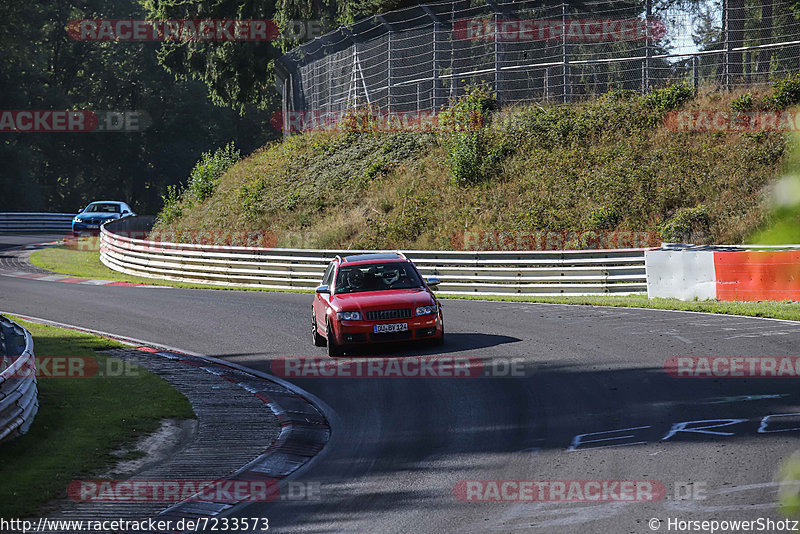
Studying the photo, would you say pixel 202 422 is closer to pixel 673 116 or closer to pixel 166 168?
pixel 673 116

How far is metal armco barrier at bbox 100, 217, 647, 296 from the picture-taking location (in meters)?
22.1

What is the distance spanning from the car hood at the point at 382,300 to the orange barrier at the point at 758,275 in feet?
24.7

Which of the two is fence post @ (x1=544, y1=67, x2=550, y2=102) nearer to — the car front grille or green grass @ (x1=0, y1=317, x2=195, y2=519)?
the car front grille

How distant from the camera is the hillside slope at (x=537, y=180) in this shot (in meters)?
26.6

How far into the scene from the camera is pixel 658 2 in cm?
2836

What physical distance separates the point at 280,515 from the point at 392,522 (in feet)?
2.92

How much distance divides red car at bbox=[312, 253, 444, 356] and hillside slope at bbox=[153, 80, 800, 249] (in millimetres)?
12225

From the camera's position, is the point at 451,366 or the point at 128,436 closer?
the point at 128,436

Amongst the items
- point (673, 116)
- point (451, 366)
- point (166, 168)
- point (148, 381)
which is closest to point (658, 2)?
point (673, 116)

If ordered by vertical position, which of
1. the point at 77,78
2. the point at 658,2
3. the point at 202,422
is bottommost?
the point at 202,422
